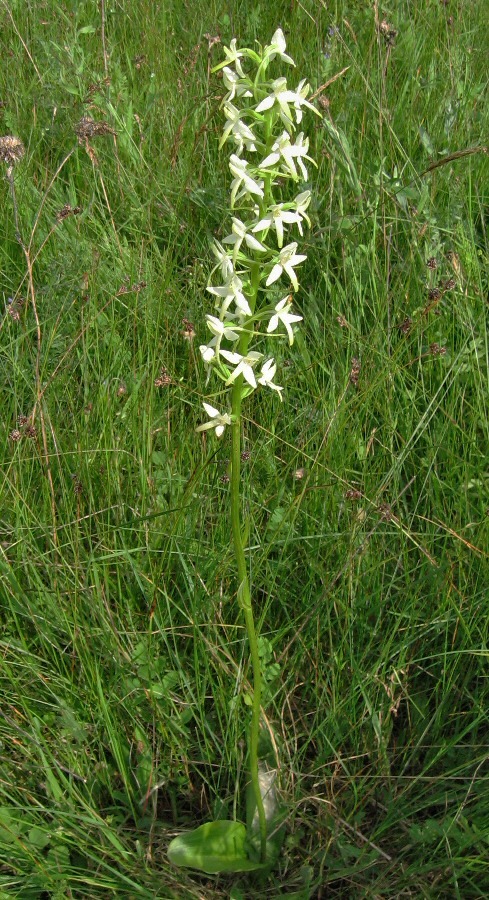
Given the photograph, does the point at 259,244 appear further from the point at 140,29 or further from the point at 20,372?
the point at 140,29

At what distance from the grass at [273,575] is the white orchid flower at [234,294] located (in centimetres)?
30

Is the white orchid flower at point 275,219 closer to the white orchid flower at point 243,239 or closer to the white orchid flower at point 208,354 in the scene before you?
the white orchid flower at point 243,239

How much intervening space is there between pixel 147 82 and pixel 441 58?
115cm

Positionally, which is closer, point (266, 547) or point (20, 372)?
point (266, 547)

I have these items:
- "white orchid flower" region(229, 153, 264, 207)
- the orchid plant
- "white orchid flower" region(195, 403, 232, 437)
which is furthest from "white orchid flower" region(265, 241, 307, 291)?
"white orchid flower" region(195, 403, 232, 437)

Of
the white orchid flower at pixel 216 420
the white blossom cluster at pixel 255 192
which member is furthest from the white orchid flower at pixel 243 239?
the white orchid flower at pixel 216 420

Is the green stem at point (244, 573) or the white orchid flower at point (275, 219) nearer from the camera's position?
the white orchid flower at point (275, 219)

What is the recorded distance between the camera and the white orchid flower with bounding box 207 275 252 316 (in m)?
1.23

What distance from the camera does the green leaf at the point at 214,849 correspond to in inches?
59.4

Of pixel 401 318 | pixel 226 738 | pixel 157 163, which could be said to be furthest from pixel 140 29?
pixel 226 738

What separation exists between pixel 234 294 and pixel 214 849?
3.38 ft

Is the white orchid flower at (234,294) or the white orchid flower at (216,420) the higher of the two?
the white orchid flower at (234,294)

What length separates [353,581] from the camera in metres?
1.74

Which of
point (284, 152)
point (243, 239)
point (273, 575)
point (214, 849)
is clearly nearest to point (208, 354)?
point (243, 239)
